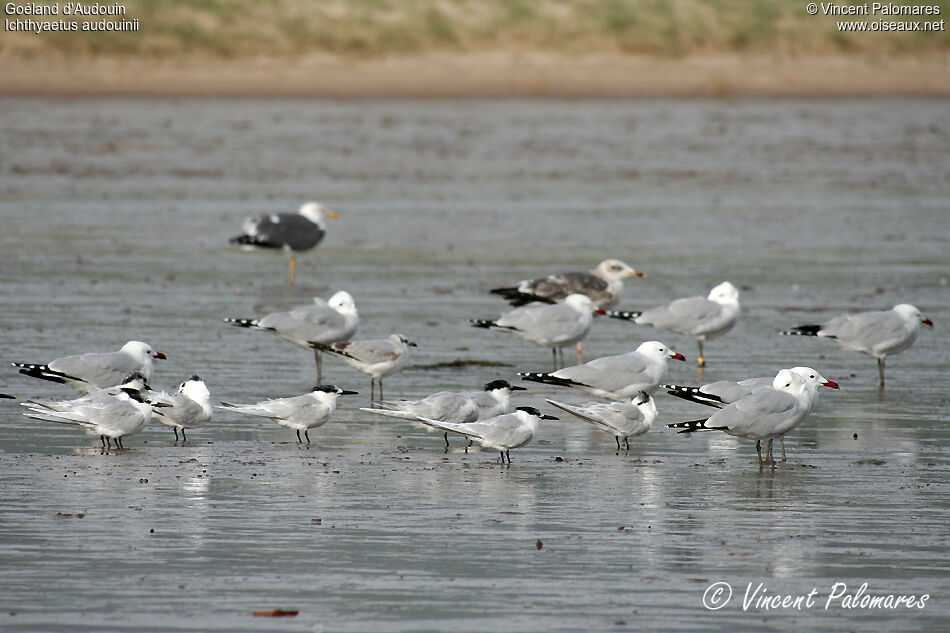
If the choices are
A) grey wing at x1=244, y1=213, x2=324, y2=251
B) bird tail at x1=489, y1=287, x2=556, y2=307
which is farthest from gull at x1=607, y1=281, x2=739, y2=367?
grey wing at x1=244, y1=213, x2=324, y2=251

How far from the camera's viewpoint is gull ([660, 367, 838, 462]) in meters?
10.2

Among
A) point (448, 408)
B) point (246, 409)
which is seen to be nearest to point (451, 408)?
point (448, 408)

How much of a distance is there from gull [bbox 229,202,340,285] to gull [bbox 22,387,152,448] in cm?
926

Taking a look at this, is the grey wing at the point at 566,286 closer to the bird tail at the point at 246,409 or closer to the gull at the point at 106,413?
the bird tail at the point at 246,409

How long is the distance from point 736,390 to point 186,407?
13.0ft

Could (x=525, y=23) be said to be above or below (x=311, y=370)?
above

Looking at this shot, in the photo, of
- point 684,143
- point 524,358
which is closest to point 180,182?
point 684,143

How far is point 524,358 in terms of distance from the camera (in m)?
14.3

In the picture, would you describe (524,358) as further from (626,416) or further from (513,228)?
(513,228)

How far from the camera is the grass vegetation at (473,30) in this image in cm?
4944

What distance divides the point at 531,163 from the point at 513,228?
10111 millimetres

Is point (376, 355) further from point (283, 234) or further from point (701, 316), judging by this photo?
point (283, 234)

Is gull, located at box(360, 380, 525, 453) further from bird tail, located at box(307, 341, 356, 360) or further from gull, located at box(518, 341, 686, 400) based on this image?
bird tail, located at box(307, 341, 356, 360)

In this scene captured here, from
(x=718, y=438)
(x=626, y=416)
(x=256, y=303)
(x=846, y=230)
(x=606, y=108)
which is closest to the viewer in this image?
(x=626, y=416)
